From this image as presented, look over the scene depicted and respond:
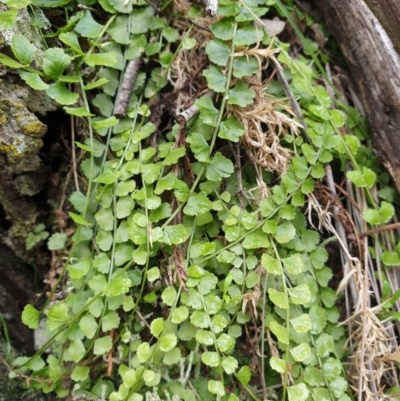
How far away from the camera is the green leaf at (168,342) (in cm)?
121

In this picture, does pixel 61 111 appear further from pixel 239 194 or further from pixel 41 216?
pixel 239 194

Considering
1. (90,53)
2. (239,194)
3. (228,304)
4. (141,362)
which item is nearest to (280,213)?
(239,194)

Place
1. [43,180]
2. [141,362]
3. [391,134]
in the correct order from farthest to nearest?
[43,180]
[391,134]
[141,362]

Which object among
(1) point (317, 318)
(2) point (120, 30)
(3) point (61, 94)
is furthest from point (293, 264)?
(2) point (120, 30)

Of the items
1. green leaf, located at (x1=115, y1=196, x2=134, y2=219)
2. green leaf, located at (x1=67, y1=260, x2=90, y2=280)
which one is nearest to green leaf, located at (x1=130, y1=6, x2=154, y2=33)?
green leaf, located at (x1=115, y1=196, x2=134, y2=219)

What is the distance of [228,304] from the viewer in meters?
1.28

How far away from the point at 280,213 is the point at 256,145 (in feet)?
0.79

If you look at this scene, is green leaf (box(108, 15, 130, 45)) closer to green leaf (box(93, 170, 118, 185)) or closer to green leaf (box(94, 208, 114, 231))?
green leaf (box(93, 170, 118, 185))

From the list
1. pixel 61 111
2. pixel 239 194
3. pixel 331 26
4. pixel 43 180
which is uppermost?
pixel 331 26

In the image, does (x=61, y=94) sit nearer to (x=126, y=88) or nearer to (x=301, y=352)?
(x=126, y=88)

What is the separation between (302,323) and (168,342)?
39 centimetres

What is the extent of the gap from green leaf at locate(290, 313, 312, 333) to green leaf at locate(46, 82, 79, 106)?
937 mm

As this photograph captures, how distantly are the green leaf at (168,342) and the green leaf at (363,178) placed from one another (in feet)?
2.54

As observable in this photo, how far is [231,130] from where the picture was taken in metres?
1.35
